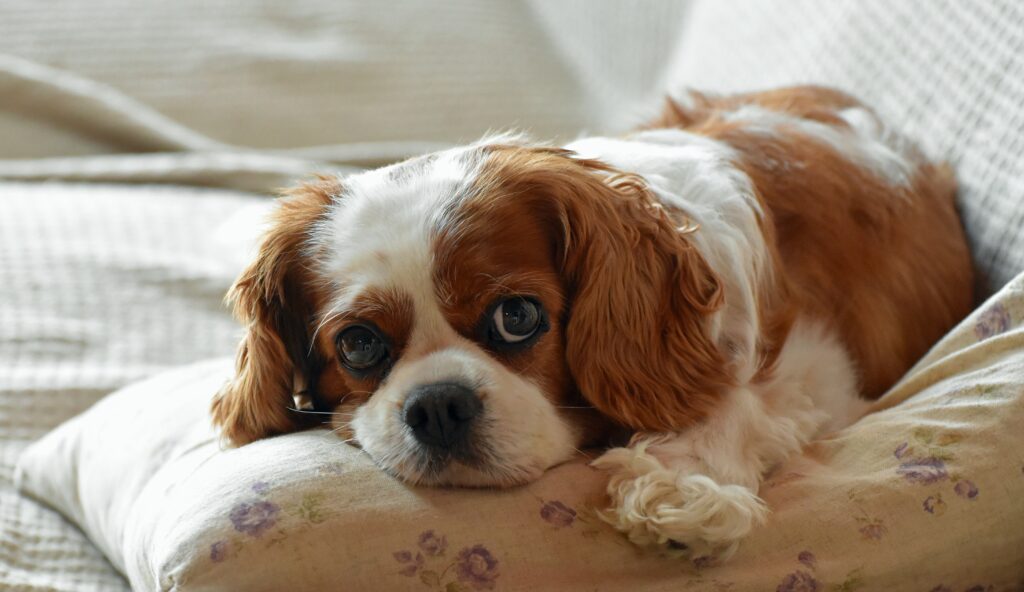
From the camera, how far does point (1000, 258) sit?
2098 millimetres

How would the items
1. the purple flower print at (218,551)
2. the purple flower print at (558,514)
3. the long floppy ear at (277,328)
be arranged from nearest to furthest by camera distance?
the purple flower print at (218,551) → the purple flower print at (558,514) → the long floppy ear at (277,328)

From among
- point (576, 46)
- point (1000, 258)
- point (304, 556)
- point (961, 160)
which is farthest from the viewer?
point (576, 46)

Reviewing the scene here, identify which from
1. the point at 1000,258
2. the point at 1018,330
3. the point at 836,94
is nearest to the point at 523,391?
the point at 1018,330

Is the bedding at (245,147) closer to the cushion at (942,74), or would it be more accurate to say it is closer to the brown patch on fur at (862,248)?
the cushion at (942,74)

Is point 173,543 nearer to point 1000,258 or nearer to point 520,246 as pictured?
point 520,246

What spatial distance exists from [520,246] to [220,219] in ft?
5.61

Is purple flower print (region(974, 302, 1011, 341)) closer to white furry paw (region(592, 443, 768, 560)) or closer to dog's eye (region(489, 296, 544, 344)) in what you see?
white furry paw (region(592, 443, 768, 560))

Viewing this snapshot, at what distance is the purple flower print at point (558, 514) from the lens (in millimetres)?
1487

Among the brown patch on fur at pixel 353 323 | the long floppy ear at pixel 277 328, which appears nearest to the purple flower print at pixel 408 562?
the brown patch on fur at pixel 353 323

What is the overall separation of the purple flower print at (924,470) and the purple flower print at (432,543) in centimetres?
66

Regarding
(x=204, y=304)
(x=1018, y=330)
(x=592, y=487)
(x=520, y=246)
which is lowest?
(x=204, y=304)

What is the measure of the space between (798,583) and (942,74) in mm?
1308

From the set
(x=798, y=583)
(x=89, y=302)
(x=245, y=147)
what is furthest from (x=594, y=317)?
(x=245, y=147)

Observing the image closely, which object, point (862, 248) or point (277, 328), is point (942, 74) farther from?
point (277, 328)
